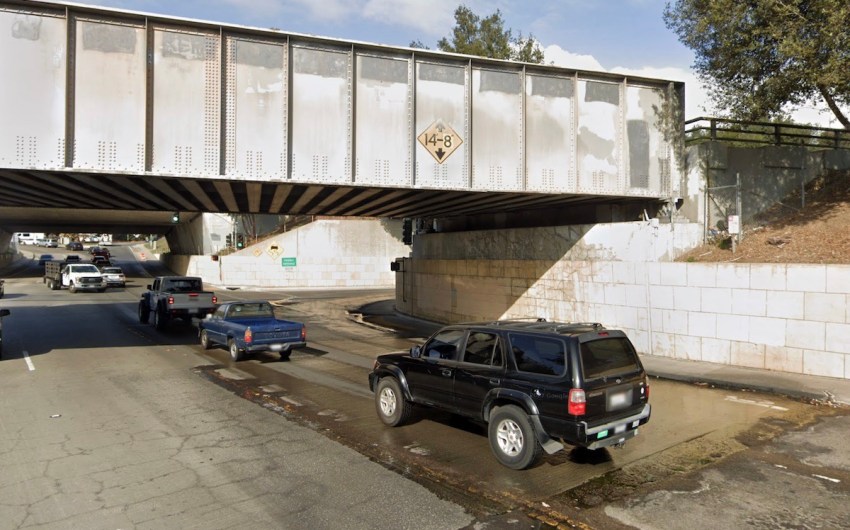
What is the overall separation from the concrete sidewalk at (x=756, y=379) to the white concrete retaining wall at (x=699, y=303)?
Result: 0.35 metres

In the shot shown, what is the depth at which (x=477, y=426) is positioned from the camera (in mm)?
8414

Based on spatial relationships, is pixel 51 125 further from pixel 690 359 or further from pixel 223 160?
pixel 690 359

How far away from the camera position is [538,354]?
6672mm

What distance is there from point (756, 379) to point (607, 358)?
22.2 ft

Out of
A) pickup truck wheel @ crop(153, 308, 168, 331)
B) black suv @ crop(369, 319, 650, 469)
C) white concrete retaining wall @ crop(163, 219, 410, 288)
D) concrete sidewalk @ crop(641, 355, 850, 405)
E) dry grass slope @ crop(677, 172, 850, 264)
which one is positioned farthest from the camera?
white concrete retaining wall @ crop(163, 219, 410, 288)

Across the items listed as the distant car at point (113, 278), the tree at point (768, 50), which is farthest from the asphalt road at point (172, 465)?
the distant car at point (113, 278)

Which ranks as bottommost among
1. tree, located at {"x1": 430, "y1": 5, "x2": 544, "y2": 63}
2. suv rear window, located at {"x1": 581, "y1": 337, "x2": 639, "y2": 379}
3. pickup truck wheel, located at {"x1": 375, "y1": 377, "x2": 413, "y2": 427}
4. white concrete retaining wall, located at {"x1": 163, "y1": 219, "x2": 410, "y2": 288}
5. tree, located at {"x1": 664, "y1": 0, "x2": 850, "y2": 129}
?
pickup truck wheel, located at {"x1": 375, "y1": 377, "x2": 413, "y2": 427}

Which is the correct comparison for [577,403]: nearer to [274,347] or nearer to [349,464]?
[349,464]

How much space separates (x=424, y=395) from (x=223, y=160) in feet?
25.0

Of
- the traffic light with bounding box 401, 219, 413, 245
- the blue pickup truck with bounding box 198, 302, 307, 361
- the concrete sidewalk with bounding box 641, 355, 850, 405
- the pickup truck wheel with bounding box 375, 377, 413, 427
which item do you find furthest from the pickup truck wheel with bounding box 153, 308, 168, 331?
the concrete sidewalk with bounding box 641, 355, 850, 405

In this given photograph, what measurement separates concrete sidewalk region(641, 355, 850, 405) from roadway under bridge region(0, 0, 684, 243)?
5269 mm

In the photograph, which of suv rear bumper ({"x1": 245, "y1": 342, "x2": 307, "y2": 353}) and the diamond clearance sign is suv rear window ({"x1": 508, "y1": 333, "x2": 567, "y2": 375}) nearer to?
the diamond clearance sign

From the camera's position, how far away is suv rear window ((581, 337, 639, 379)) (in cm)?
637

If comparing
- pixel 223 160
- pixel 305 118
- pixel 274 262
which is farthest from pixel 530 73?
pixel 274 262
